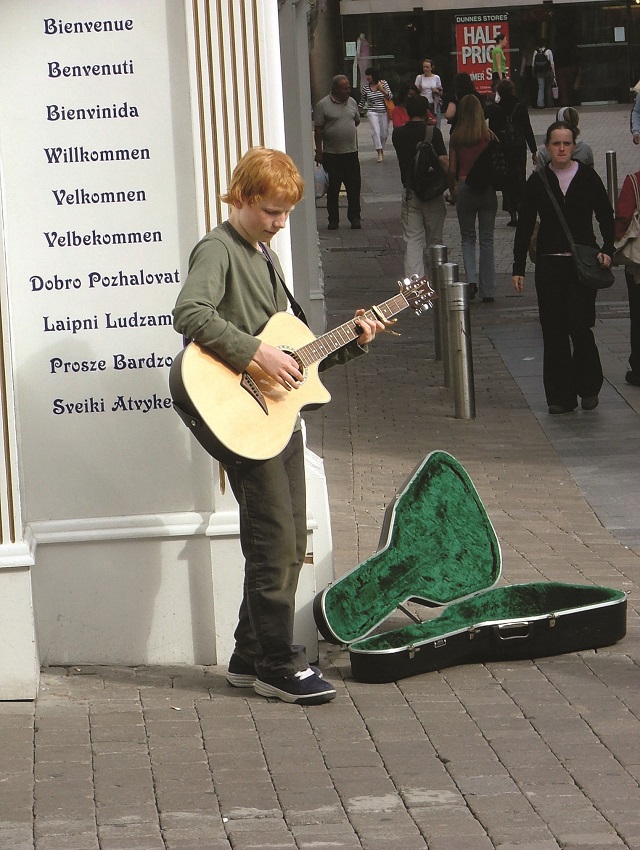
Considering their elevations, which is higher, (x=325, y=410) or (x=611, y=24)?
(x=611, y=24)

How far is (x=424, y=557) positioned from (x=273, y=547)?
98cm

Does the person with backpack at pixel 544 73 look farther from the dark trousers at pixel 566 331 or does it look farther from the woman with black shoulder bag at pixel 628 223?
the dark trousers at pixel 566 331

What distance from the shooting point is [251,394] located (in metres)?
4.89

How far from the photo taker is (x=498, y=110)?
17234 mm

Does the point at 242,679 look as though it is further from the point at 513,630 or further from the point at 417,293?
the point at 417,293

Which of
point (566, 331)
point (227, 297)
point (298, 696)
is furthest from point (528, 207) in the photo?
point (298, 696)

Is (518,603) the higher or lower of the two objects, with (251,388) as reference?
lower

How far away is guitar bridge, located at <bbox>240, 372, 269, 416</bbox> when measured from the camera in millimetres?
Answer: 4887

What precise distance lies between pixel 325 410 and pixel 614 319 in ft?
13.7

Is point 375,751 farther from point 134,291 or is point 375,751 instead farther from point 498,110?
point 498,110

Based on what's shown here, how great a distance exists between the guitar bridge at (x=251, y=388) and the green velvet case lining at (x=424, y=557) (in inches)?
35.0

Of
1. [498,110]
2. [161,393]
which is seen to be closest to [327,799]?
[161,393]

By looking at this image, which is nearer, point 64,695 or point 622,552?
point 64,695

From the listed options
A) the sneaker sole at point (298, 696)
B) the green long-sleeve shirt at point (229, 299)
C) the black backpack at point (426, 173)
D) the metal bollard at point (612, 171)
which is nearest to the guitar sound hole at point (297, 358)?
the green long-sleeve shirt at point (229, 299)
